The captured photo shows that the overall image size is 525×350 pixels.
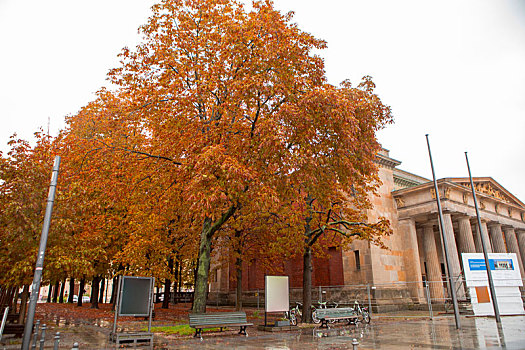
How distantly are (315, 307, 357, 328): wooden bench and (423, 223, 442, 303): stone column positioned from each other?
11.9 m

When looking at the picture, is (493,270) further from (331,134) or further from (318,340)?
(331,134)

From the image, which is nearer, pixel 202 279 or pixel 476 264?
pixel 202 279

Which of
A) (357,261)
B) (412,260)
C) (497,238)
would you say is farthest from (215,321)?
(497,238)

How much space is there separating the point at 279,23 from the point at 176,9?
5711 mm

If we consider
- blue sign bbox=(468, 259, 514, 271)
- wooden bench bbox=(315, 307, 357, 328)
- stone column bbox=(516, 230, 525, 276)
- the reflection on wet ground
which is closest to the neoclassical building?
stone column bbox=(516, 230, 525, 276)

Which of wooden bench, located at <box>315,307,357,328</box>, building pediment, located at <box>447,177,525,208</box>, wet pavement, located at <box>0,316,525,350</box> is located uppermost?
building pediment, located at <box>447,177,525,208</box>

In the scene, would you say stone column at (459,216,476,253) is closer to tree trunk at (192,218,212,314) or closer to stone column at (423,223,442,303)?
stone column at (423,223,442,303)

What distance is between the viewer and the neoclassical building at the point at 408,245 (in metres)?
27.1

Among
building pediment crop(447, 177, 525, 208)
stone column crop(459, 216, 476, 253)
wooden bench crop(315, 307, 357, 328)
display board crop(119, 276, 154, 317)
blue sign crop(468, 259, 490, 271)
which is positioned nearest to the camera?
display board crop(119, 276, 154, 317)

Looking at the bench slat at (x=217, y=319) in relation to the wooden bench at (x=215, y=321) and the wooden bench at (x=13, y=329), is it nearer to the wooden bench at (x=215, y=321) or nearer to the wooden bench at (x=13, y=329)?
the wooden bench at (x=215, y=321)

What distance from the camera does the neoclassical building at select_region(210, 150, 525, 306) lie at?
27.1 m

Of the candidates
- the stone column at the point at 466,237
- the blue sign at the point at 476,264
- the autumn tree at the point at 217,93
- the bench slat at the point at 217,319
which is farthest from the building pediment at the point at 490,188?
the bench slat at the point at 217,319

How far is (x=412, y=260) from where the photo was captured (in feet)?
96.9

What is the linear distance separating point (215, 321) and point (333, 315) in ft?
20.5
